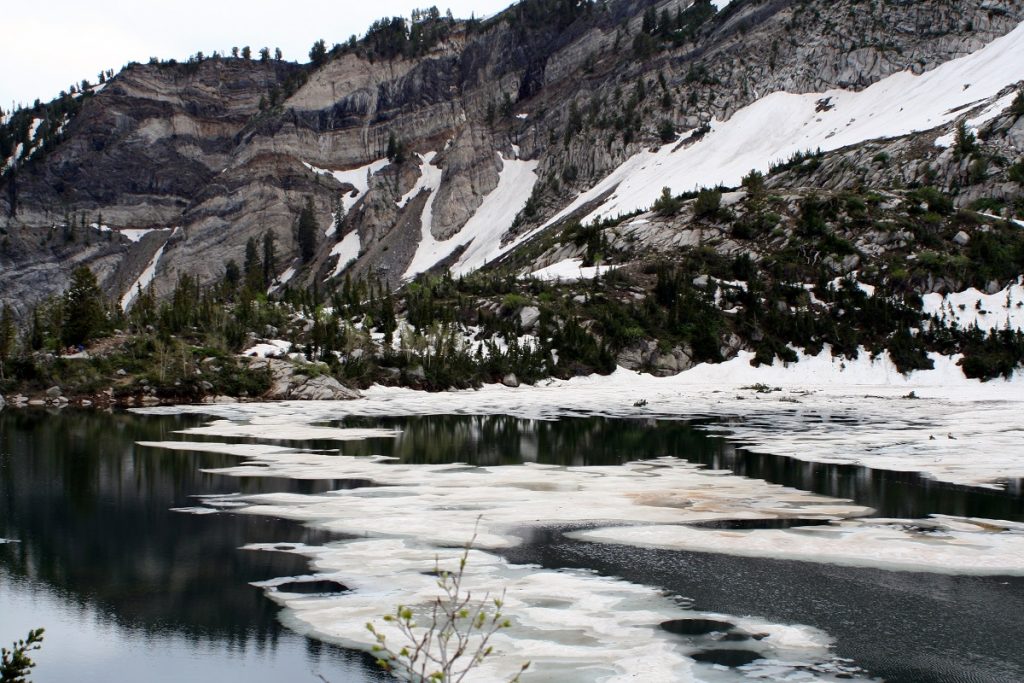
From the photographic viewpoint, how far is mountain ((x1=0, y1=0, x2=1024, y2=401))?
176ft

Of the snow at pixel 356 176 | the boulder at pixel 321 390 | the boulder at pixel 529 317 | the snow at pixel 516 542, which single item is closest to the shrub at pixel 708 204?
the boulder at pixel 529 317

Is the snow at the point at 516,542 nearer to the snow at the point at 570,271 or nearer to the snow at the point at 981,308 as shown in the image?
the snow at the point at 570,271

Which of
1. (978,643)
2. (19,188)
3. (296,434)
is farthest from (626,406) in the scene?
(19,188)

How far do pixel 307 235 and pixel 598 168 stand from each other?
39934mm

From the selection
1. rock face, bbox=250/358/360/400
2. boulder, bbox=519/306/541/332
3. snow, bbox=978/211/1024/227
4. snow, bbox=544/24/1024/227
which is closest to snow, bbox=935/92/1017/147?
snow, bbox=544/24/1024/227

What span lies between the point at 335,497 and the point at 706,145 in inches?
3124

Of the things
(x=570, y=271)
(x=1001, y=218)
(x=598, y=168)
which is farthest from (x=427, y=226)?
(x=1001, y=218)

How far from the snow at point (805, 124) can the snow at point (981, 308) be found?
23082 millimetres

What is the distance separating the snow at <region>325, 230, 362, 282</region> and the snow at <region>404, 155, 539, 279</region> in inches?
345

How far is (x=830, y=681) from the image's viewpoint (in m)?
6.21

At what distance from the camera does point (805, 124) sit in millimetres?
81625

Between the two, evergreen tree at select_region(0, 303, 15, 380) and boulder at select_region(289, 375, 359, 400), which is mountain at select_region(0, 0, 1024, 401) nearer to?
boulder at select_region(289, 375, 359, 400)

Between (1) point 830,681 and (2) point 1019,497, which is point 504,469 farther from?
(1) point 830,681

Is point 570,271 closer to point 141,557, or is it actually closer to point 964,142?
point 964,142
